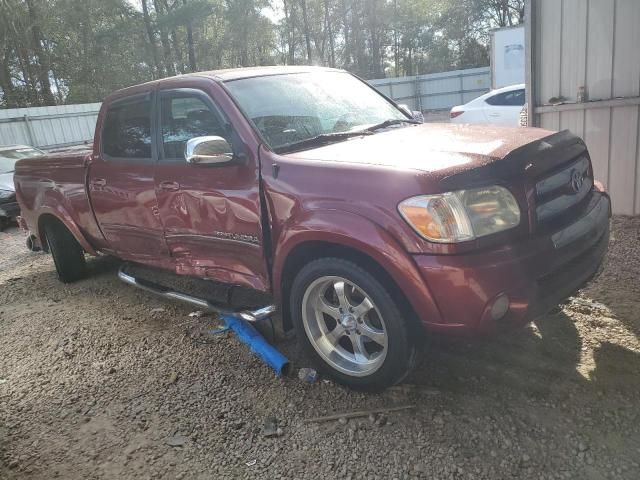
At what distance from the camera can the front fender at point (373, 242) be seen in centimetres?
242

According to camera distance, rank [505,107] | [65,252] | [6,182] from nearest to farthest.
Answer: [65,252] < [6,182] < [505,107]

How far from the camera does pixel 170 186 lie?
364cm

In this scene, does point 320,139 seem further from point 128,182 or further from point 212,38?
point 212,38

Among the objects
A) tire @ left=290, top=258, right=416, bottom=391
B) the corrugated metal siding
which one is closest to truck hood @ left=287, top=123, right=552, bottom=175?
tire @ left=290, top=258, right=416, bottom=391

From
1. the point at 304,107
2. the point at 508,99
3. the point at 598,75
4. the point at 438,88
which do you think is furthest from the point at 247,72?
the point at 438,88

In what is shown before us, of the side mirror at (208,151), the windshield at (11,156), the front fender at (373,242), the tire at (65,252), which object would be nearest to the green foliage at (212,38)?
the windshield at (11,156)

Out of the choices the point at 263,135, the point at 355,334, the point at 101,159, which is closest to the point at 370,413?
the point at 355,334

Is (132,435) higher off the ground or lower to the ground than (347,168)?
lower

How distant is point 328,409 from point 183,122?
2.22 metres

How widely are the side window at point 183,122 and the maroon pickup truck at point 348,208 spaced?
0.5 inches

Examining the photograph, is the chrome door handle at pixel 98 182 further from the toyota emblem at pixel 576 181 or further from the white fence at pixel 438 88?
the white fence at pixel 438 88

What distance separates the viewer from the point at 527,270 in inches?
95.0

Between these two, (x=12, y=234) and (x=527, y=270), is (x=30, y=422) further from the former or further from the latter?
(x=12, y=234)

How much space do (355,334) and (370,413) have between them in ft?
1.40
